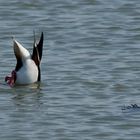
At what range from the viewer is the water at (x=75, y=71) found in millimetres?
12633

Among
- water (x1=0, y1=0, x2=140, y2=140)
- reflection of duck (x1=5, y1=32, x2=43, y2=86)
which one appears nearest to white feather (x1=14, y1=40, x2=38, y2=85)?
reflection of duck (x1=5, y1=32, x2=43, y2=86)

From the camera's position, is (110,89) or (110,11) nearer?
(110,89)

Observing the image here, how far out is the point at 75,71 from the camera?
50.0 feet

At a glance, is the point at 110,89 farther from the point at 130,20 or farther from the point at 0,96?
the point at 130,20

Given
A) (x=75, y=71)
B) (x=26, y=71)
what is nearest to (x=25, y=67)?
(x=26, y=71)

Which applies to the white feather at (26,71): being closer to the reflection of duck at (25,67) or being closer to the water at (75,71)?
the reflection of duck at (25,67)

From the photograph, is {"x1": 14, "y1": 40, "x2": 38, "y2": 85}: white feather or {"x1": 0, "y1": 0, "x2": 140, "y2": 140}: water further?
{"x1": 14, "y1": 40, "x2": 38, "y2": 85}: white feather

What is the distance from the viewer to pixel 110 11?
738 inches

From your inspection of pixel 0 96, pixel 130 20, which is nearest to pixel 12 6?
pixel 130 20

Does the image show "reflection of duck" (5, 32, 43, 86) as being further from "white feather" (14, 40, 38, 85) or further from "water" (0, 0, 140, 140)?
"water" (0, 0, 140, 140)

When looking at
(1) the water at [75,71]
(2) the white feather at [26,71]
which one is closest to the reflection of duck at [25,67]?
(2) the white feather at [26,71]

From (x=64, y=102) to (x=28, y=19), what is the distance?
15.7ft

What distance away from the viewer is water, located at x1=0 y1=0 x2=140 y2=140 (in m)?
12.6

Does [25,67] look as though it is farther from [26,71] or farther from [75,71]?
[75,71]
